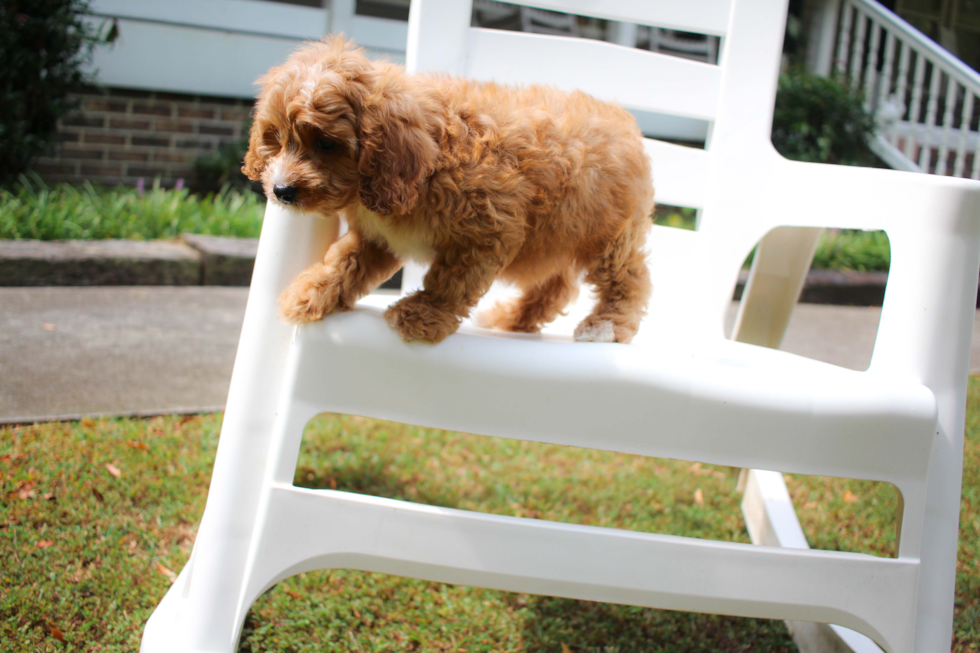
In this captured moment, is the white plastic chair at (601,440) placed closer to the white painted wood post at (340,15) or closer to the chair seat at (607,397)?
the chair seat at (607,397)

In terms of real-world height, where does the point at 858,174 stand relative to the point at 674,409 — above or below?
above

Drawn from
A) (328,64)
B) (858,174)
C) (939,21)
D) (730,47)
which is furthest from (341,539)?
(939,21)

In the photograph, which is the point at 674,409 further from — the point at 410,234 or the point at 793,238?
the point at 793,238

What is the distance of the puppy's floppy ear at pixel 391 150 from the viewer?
1.09 m

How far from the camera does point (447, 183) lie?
45.6 inches

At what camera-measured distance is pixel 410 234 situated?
1230mm

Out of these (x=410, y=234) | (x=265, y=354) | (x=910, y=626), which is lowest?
(x=910, y=626)

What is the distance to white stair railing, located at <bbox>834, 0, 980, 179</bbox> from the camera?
5.75m

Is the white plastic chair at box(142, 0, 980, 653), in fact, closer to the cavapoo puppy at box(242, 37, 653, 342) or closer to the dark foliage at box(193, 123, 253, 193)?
the cavapoo puppy at box(242, 37, 653, 342)

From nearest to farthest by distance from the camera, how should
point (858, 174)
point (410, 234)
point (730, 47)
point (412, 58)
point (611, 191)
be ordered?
1. point (410, 234)
2. point (611, 191)
3. point (858, 174)
4. point (412, 58)
5. point (730, 47)

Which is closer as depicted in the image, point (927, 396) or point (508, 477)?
point (927, 396)

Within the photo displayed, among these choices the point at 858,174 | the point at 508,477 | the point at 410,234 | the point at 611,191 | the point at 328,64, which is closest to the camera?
the point at 328,64

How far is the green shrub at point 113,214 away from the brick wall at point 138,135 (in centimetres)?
21

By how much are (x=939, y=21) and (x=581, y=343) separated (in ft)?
30.3
